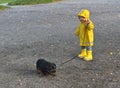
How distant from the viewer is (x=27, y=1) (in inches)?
1101

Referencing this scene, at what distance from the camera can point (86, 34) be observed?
330 inches

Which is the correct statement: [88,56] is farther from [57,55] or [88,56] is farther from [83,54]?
[57,55]

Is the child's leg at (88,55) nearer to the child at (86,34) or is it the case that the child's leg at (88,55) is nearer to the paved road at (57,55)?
the child at (86,34)

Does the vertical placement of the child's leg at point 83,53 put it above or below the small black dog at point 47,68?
below

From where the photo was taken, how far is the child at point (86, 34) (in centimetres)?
817

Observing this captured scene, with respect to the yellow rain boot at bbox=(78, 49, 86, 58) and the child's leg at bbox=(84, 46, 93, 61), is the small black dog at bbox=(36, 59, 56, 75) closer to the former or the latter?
the child's leg at bbox=(84, 46, 93, 61)

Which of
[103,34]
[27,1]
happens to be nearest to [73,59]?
[103,34]

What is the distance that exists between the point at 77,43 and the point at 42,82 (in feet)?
11.1

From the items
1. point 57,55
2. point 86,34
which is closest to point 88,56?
point 86,34

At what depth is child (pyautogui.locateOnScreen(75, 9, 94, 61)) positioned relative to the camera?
8.17 m

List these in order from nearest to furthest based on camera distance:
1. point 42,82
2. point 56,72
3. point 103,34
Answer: point 42,82 < point 56,72 < point 103,34

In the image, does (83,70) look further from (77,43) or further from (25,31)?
(25,31)

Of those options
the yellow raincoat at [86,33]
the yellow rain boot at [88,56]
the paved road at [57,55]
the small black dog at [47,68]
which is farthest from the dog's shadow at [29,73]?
the yellow raincoat at [86,33]

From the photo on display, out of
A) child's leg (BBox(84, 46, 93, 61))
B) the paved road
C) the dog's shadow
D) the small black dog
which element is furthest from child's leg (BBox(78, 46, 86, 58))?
the small black dog
